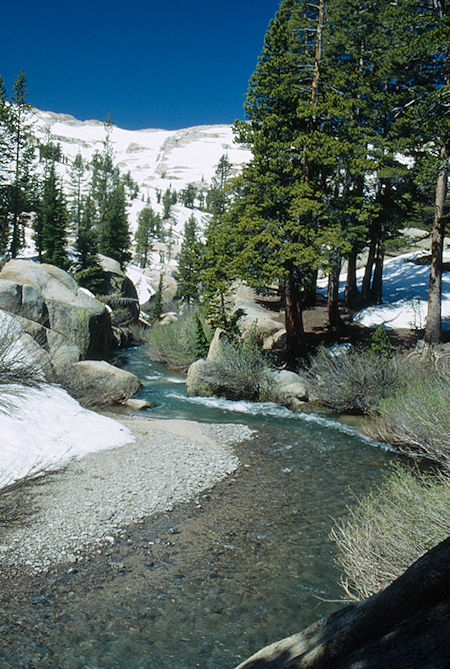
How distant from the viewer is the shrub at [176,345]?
22.6 m

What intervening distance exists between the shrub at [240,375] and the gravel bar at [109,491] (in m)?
4.66

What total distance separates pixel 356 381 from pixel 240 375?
4.40 m

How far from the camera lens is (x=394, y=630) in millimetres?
1644

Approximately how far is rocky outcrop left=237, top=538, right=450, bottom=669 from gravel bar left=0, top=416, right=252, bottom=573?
16.3 feet

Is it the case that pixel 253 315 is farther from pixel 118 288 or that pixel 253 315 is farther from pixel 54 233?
pixel 54 233

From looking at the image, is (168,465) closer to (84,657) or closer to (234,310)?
(84,657)

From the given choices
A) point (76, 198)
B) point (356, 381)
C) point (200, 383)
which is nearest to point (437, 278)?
point (356, 381)

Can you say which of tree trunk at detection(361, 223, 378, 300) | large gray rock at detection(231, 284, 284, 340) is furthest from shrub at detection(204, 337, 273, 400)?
tree trunk at detection(361, 223, 378, 300)

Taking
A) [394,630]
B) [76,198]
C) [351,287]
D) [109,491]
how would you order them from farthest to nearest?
[76,198], [351,287], [109,491], [394,630]

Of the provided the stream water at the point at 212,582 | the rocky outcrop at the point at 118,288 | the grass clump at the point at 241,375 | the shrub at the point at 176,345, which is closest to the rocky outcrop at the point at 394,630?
the stream water at the point at 212,582

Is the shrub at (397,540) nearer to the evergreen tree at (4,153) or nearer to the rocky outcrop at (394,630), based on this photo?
the rocky outcrop at (394,630)

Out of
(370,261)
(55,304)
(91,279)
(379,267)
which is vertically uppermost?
(370,261)

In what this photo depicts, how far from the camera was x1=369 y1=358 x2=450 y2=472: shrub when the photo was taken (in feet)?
27.2

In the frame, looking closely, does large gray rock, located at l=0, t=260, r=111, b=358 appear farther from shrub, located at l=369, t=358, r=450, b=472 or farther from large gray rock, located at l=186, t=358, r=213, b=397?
shrub, located at l=369, t=358, r=450, b=472
